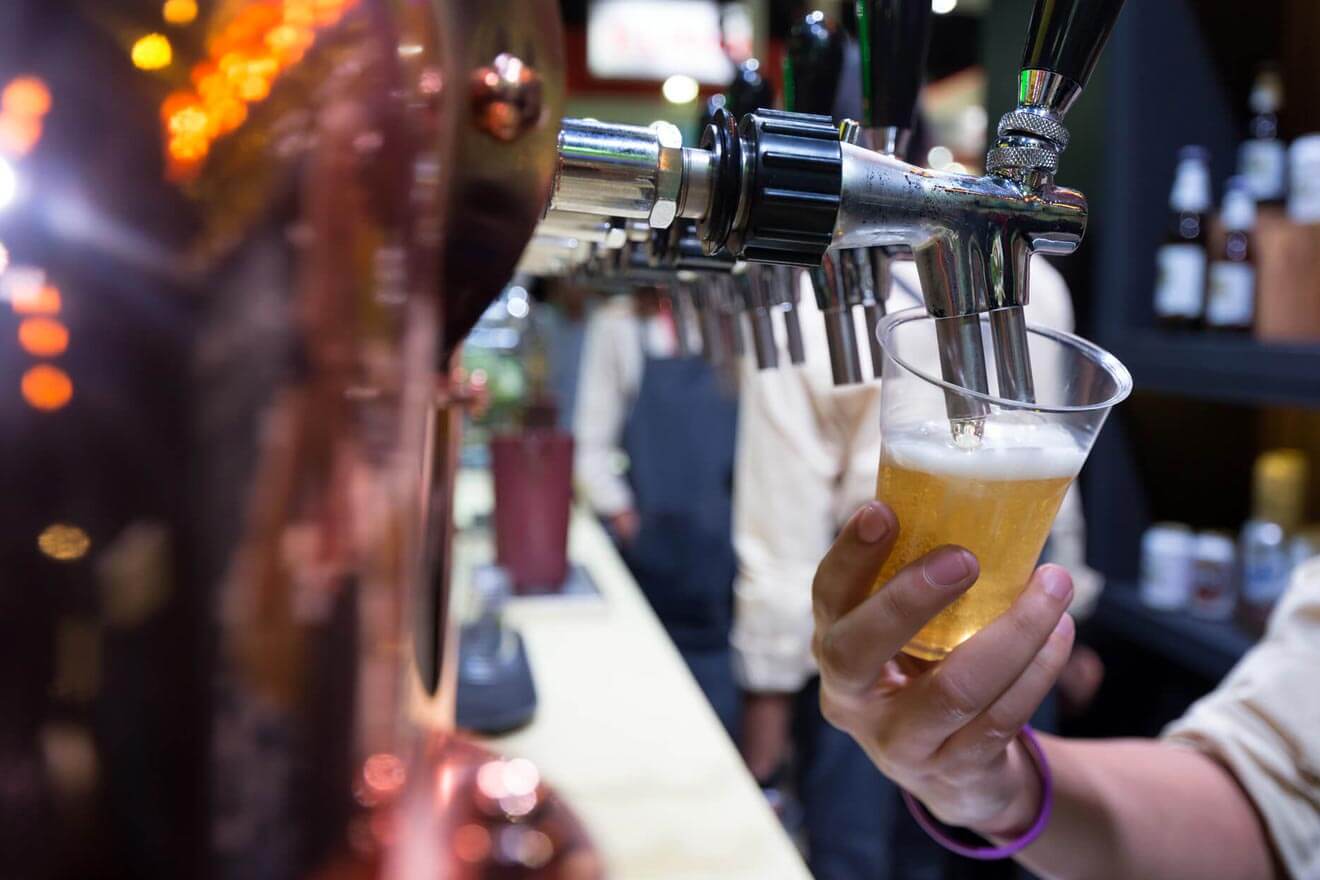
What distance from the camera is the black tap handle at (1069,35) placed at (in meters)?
0.37

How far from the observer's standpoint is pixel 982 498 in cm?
48

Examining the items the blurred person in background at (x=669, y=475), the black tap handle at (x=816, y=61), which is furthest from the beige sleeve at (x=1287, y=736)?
the blurred person in background at (x=669, y=475)

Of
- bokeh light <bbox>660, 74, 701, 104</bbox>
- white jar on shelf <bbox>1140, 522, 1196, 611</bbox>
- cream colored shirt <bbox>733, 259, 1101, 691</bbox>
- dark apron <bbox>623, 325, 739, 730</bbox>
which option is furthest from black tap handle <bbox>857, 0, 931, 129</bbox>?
bokeh light <bbox>660, 74, 701, 104</bbox>

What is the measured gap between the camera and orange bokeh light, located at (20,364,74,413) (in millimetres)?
239

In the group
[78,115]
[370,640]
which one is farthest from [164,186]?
[370,640]

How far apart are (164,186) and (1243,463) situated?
2529mm

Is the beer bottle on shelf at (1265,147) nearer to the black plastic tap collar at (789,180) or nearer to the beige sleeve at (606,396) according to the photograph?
the black plastic tap collar at (789,180)

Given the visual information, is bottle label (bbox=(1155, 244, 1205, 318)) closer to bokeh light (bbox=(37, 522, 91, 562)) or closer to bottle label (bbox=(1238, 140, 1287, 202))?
bottle label (bbox=(1238, 140, 1287, 202))

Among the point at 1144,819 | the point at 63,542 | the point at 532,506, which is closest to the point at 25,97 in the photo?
the point at 63,542

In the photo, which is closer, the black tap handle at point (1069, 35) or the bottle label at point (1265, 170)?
the black tap handle at point (1069, 35)

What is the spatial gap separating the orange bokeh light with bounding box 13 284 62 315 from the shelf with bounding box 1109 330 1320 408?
70.6 inches

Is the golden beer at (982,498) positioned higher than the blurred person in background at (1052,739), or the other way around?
the golden beer at (982,498)

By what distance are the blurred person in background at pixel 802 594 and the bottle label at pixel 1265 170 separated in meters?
0.41

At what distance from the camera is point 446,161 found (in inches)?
11.9
